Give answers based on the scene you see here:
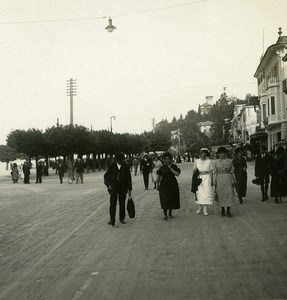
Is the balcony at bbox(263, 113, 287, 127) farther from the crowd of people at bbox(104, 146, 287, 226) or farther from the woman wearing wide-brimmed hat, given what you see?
the woman wearing wide-brimmed hat

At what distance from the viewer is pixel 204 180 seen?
36.9 ft

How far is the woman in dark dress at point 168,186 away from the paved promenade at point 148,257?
374mm

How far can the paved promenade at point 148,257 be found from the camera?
499cm

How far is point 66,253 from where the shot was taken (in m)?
7.17

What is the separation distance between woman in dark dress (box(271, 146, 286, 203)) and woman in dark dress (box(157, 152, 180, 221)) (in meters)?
3.83

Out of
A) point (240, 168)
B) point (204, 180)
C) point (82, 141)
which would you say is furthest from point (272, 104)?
point (204, 180)

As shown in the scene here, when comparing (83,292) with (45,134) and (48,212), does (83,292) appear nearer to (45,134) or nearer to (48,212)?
(48,212)

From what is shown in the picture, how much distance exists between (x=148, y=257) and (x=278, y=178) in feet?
25.4

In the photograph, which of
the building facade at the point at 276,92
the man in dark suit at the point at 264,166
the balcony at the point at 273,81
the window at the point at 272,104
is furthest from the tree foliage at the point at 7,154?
the man in dark suit at the point at 264,166

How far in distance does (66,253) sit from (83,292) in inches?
89.5

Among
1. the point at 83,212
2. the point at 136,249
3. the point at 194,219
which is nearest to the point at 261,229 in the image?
the point at 194,219

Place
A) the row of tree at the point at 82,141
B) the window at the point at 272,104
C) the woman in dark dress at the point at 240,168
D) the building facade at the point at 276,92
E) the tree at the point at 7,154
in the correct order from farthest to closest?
the tree at the point at 7,154 < the row of tree at the point at 82,141 < the window at the point at 272,104 < the building facade at the point at 276,92 < the woman in dark dress at the point at 240,168

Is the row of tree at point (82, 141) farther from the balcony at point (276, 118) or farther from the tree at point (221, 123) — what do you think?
the balcony at point (276, 118)

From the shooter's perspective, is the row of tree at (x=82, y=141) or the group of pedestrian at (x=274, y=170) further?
the row of tree at (x=82, y=141)
